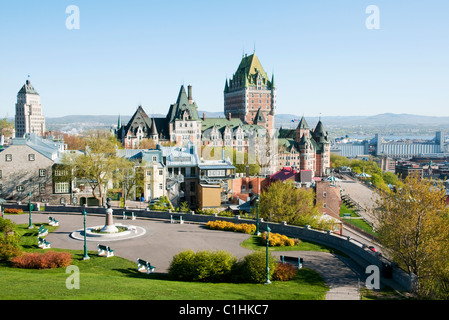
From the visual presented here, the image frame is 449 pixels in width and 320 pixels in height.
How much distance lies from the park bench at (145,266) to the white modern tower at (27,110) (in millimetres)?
175228

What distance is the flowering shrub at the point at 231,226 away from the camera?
31966 millimetres

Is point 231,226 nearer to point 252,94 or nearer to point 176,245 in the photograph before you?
point 176,245

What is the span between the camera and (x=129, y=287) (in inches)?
701

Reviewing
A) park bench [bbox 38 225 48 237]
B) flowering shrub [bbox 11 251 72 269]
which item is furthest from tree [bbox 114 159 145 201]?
flowering shrub [bbox 11 251 72 269]

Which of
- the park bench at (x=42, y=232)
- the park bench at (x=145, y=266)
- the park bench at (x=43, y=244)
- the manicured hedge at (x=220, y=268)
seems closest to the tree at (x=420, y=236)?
the manicured hedge at (x=220, y=268)

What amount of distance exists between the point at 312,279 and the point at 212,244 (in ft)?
28.1

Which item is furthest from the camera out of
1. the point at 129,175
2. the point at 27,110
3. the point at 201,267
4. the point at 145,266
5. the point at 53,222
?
the point at 27,110

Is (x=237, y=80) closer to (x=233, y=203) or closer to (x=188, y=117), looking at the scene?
(x=188, y=117)

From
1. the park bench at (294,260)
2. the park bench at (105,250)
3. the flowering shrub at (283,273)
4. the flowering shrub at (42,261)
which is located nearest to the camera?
the flowering shrub at (283,273)

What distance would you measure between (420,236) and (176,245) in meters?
14.9

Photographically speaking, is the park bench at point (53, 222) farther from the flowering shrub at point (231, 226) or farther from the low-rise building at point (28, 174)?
the low-rise building at point (28, 174)

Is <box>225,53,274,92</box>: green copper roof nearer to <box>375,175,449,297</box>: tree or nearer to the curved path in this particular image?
the curved path

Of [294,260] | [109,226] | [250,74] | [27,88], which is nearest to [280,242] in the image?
[294,260]

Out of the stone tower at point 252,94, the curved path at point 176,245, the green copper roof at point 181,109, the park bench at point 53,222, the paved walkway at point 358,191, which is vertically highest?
the stone tower at point 252,94
